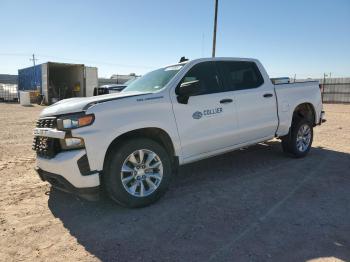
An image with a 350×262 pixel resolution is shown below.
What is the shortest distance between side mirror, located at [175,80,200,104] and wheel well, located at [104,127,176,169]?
1.72ft

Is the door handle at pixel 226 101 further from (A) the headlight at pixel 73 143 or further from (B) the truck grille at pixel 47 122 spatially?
(B) the truck grille at pixel 47 122

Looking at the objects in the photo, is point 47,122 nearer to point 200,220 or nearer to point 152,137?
point 152,137

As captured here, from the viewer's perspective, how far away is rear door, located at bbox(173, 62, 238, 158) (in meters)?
4.39

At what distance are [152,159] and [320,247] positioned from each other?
2.11 meters

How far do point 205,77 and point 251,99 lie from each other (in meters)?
0.94

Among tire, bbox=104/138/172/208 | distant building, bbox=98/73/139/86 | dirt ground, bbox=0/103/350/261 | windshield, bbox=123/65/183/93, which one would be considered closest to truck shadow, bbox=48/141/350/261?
dirt ground, bbox=0/103/350/261

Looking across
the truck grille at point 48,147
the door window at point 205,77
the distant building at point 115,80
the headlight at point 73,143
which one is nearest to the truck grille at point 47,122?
the truck grille at point 48,147

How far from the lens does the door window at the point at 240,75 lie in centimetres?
518

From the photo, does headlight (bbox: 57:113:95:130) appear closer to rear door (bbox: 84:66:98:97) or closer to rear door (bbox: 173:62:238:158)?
rear door (bbox: 173:62:238:158)

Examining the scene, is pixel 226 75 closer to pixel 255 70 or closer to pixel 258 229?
pixel 255 70

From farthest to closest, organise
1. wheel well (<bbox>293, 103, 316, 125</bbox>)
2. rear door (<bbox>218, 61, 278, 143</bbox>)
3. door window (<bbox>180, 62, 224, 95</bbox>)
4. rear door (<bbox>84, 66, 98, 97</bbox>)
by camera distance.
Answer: rear door (<bbox>84, 66, 98, 97</bbox>), wheel well (<bbox>293, 103, 316, 125</bbox>), rear door (<bbox>218, 61, 278, 143</bbox>), door window (<bbox>180, 62, 224, 95</bbox>)

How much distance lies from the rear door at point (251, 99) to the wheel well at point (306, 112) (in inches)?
38.9

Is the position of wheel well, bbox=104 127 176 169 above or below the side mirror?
below

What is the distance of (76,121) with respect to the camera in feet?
11.8
